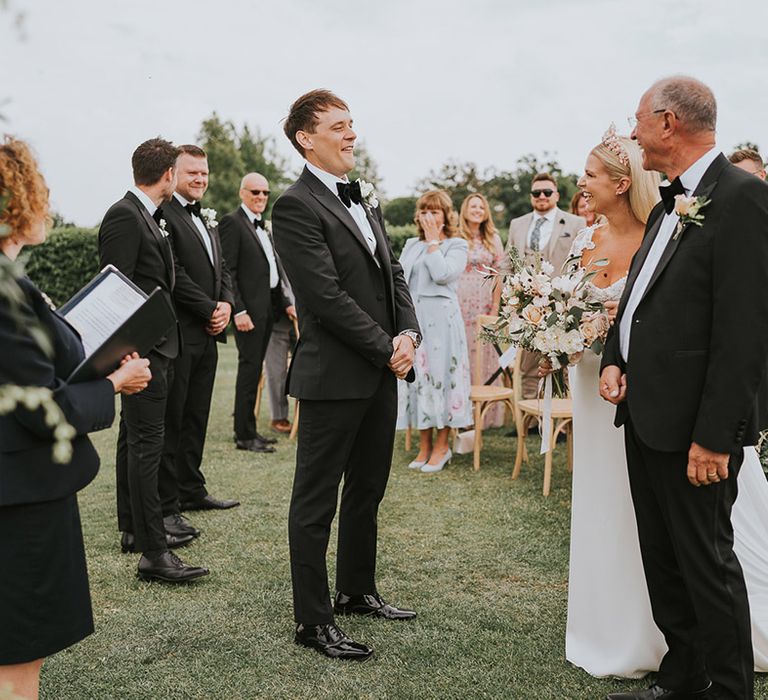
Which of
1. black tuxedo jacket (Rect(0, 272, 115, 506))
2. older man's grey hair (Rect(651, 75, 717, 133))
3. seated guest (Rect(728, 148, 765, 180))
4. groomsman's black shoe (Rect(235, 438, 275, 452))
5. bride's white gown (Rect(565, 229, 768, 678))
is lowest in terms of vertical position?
groomsman's black shoe (Rect(235, 438, 275, 452))

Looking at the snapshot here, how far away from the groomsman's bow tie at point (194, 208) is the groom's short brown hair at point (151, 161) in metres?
1.19

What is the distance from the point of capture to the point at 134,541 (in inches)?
204

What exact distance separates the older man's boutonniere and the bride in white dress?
97 cm

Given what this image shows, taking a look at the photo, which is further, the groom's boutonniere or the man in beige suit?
the man in beige suit

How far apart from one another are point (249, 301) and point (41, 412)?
633 cm

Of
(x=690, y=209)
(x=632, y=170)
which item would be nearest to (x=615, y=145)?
(x=632, y=170)

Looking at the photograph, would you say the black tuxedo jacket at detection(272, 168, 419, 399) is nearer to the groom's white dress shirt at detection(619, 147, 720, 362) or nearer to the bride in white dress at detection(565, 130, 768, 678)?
the bride in white dress at detection(565, 130, 768, 678)

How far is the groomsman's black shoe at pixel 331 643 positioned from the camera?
3.69 metres

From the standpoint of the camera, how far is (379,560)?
5.07 m

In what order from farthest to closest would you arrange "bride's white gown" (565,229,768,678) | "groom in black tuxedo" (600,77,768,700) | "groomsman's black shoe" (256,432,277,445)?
"groomsman's black shoe" (256,432,277,445) < "bride's white gown" (565,229,768,678) < "groom in black tuxedo" (600,77,768,700)

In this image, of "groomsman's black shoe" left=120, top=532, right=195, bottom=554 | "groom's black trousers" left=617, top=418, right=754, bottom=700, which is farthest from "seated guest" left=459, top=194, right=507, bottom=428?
"groom's black trousers" left=617, top=418, right=754, bottom=700

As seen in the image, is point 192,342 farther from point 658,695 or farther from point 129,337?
point 658,695

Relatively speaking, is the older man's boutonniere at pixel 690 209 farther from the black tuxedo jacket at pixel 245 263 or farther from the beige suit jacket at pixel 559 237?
the black tuxedo jacket at pixel 245 263

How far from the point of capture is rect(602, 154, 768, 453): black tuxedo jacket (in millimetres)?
2633
